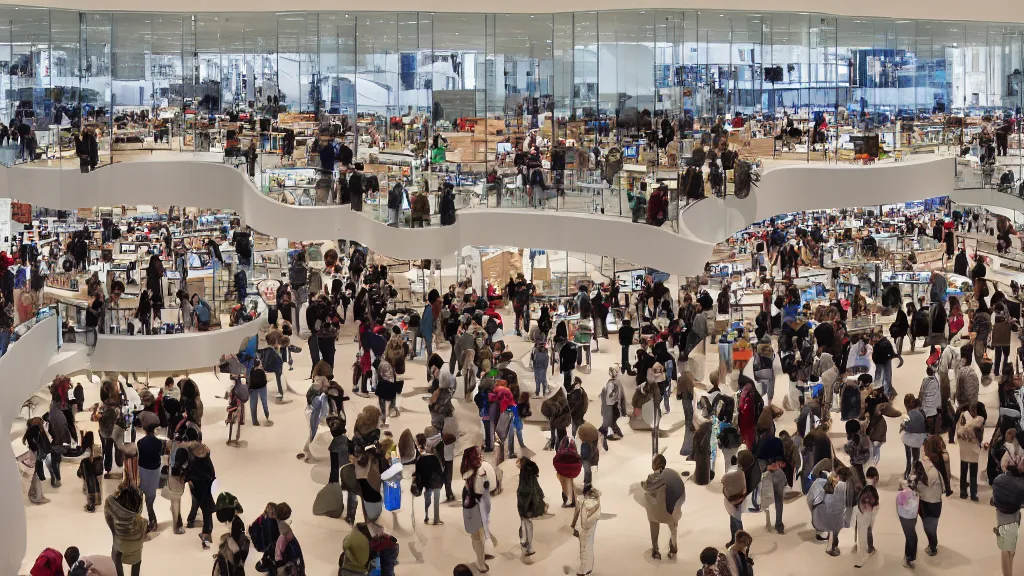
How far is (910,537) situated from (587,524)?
3384 millimetres

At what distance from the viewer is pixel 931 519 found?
1418cm

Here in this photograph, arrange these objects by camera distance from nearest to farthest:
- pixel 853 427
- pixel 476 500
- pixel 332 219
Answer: pixel 476 500 → pixel 853 427 → pixel 332 219

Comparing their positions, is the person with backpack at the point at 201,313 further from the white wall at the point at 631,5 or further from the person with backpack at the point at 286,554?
the person with backpack at the point at 286,554

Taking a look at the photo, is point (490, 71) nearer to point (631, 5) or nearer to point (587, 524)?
point (631, 5)

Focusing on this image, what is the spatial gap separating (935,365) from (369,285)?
959 cm

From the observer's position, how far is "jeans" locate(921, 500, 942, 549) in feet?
46.0

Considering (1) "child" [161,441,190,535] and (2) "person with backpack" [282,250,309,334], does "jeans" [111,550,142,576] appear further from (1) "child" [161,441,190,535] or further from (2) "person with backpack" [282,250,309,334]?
(2) "person with backpack" [282,250,309,334]

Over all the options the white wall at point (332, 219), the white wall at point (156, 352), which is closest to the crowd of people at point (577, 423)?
the white wall at point (332, 219)

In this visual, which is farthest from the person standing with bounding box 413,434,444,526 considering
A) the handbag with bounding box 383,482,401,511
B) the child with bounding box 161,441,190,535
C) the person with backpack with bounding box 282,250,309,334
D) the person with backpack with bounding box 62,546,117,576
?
the person with backpack with bounding box 282,250,309,334

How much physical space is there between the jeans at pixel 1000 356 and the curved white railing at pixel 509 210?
4.52m

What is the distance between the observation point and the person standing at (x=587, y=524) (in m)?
13.7

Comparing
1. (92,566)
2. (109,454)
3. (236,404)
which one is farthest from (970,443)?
(109,454)

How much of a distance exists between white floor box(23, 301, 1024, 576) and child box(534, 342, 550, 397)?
1.14 meters

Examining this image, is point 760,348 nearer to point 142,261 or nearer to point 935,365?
point 935,365
